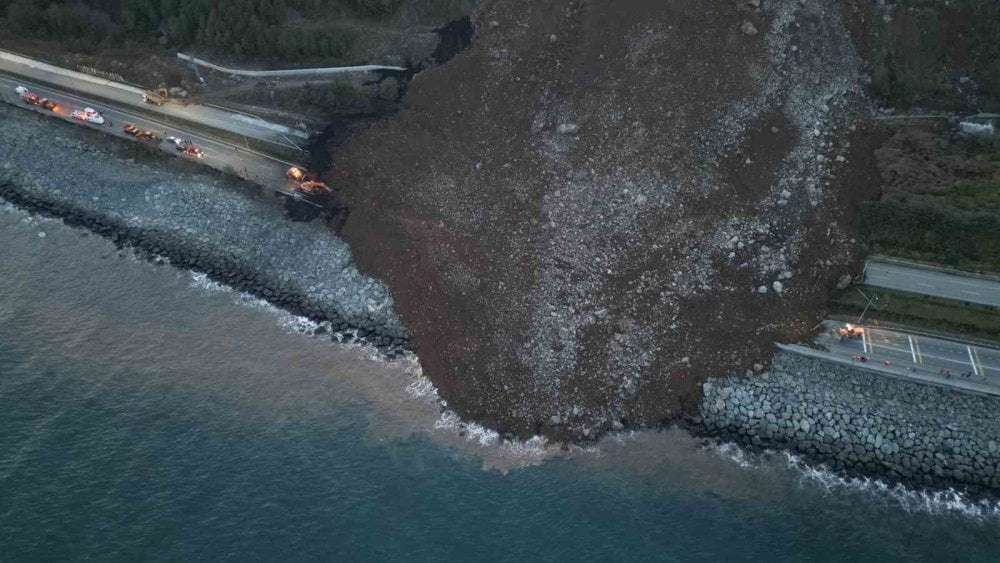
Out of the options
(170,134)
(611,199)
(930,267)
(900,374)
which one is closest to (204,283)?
(170,134)

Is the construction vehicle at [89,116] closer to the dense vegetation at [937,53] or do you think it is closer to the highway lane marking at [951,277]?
the highway lane marking at [951,277]

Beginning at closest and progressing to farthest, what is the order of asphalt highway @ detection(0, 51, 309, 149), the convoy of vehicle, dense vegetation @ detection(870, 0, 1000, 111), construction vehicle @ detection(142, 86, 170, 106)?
dense vegetation @ detection(870, 0, 1000, 111)
the convoy of vehicle
asphalt highway @ detection(0, 51, 309, 149)
construction vehicle @ detection(142, 86, 170, 106)

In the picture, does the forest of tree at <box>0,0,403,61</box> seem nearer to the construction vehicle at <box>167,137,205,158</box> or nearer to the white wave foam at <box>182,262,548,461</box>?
the construction vehicle at <box>167,137,205,158</box>

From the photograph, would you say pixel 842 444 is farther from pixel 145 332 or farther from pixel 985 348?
pixel 145 332

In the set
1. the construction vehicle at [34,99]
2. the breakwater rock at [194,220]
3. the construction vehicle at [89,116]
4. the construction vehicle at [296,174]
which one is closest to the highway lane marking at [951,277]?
the breakwater rock at [194,220]

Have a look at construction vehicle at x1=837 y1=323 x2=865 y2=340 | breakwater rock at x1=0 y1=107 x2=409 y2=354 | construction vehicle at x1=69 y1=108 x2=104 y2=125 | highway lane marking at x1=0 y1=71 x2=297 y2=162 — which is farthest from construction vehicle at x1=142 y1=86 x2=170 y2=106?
construction vehicle at x1=837 y1=323 x2=865 y2=340

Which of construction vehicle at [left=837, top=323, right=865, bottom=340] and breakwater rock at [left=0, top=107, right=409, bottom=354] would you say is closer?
construction vehicle at [left=837, top=323, right=865, bottom=340]
